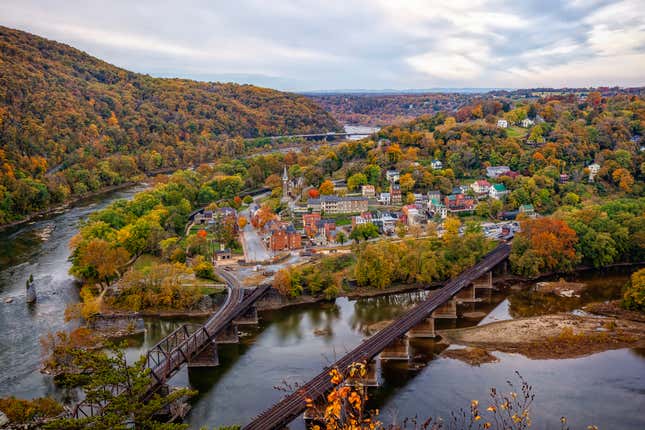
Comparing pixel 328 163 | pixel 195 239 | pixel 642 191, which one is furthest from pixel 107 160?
pixel 642 191

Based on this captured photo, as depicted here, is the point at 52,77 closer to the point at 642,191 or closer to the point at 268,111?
the point at 268,111

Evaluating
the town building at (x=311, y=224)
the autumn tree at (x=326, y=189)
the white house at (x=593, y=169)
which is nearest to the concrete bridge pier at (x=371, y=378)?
the town building at (x=311, y=224)

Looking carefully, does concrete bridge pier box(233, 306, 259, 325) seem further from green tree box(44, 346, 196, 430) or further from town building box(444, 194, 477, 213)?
town building box(444, 194, 477, 213)

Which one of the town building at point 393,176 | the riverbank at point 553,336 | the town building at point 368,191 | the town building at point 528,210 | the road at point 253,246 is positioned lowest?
the riverbank at point 553,336

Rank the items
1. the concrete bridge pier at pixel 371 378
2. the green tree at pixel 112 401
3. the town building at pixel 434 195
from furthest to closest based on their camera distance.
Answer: the town building at pixel 434 195 → the concrete bridge pier at pixel 371 378 → the green tree at pixel 112 401

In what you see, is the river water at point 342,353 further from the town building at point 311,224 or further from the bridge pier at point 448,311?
the town building at point 311,224

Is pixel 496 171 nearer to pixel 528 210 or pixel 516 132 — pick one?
pixel 528 210

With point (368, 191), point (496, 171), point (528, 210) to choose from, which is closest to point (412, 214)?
point (368, 191)
